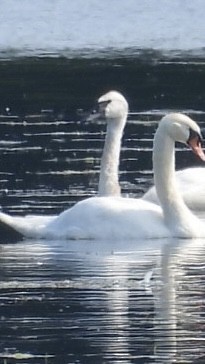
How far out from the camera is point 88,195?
804 inches

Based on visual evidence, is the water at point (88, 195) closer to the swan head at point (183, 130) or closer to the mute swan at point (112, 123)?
the mute swan at point (112, 123)

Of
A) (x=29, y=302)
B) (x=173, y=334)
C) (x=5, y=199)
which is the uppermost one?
(x=5, y=199)

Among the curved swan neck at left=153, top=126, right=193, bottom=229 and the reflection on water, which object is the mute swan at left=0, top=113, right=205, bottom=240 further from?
the reflection on water

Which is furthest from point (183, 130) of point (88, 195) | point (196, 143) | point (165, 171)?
point (88, 195)

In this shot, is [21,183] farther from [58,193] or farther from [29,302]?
[29,302]

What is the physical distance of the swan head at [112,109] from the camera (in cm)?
2028

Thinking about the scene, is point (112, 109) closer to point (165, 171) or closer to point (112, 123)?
point (112, 123)

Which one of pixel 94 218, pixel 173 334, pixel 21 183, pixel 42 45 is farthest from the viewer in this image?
pixel 42 45

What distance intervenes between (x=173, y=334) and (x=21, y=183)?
8.77m

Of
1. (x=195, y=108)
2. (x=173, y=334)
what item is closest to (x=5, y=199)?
(x=173, y=334)

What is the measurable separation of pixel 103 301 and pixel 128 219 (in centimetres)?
382

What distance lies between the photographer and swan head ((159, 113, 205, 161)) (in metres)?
18.7

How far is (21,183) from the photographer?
843 inches

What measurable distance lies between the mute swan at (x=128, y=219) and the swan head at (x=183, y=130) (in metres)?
0.13
